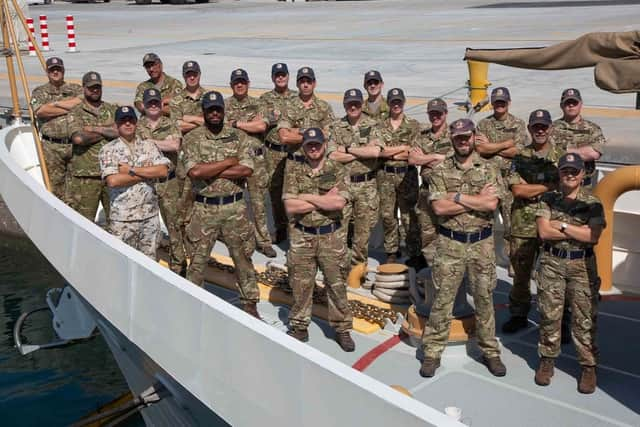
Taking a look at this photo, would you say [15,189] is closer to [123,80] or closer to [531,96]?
[531,96]

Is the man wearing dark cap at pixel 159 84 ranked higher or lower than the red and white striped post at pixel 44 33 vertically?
lower

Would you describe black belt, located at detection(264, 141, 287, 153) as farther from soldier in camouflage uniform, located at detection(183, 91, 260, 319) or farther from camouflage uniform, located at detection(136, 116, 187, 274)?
soldier in camouflage uniform, located at detection(183, 91, 260, 319)

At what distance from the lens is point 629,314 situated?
23.9ft

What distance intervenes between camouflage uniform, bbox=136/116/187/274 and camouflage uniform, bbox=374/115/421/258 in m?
2.03

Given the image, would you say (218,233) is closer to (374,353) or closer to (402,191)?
(374,353)

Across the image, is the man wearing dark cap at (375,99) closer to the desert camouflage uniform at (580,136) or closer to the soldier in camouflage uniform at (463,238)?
the desert camouflage uniform at (580,136)

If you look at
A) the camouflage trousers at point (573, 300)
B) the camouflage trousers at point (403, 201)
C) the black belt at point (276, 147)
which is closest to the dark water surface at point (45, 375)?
the black belt at point (276, 147)

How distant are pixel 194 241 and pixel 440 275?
6.99 ft

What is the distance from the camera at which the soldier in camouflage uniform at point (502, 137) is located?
7.43m

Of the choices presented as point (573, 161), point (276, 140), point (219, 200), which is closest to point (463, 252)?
point (573, 161)

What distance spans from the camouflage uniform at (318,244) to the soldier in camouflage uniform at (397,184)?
149 cm

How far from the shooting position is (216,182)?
677 cm

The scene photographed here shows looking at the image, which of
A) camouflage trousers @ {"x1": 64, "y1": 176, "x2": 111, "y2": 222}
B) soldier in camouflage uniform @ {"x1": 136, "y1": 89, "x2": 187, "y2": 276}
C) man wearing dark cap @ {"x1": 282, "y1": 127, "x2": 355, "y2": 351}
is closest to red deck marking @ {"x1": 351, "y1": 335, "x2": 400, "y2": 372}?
man wearing dark cap @ {"x1": 282, "y1": 127, "x2": 355, "y2": 351}

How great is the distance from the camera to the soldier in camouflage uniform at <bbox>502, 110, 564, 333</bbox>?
654cm
